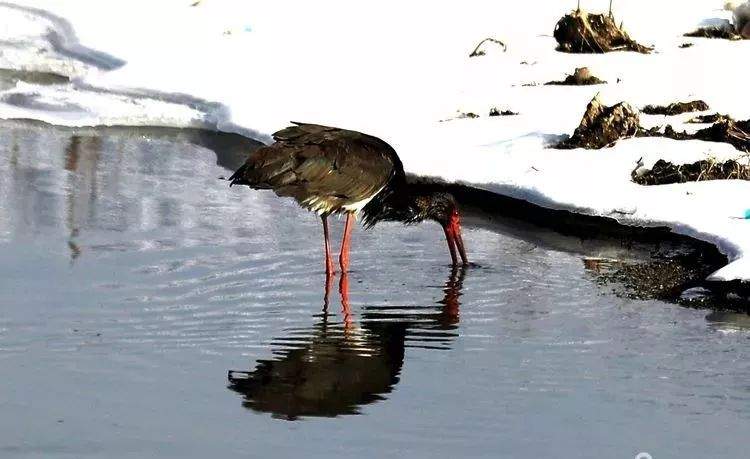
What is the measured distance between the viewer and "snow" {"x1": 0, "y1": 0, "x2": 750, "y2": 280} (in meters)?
13.0

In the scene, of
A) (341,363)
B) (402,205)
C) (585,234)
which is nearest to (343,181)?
(402,205)

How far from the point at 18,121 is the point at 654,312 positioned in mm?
9198

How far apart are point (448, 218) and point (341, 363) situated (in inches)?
126

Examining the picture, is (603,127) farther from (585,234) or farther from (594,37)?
(594,37)

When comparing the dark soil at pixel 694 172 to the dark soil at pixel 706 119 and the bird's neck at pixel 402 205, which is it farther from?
the bird's neck at pixel 402 205

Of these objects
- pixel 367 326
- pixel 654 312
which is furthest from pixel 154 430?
pixel 654 312

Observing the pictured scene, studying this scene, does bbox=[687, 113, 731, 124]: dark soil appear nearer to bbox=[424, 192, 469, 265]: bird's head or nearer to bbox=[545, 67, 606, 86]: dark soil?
bbox=[545, 67, 606, 86]: dark soil

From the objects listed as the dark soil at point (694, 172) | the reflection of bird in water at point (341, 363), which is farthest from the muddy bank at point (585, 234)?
the reflection of bird in water at point (341, 363)

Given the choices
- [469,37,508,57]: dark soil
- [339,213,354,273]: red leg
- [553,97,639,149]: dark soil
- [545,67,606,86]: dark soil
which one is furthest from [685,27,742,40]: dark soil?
[339,213,354,273]: red leg

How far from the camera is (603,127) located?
14031mm

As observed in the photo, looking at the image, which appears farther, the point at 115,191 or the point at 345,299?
the point at 115,191

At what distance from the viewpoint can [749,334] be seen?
359 inches

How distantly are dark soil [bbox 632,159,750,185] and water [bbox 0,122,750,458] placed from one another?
1490 millimetres

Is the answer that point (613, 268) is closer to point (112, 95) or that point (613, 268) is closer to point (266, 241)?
point (266, 241)
